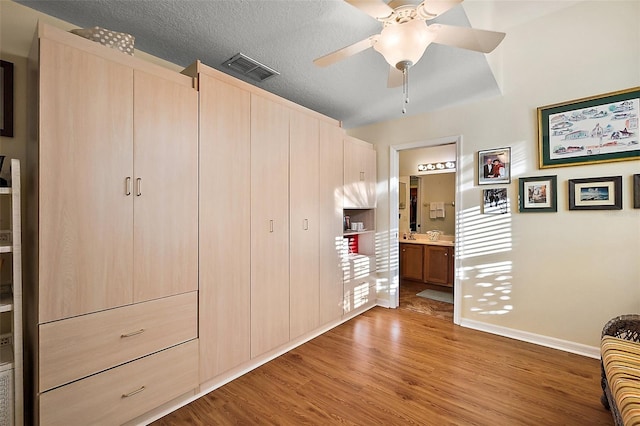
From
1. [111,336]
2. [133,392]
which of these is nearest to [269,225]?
[111,336]

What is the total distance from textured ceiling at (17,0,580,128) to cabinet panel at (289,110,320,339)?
496mm

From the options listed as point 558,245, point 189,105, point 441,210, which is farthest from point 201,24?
point 441,210

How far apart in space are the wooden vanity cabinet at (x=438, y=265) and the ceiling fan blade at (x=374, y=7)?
407 centimetres

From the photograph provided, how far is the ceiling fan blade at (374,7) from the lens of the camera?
137 cm

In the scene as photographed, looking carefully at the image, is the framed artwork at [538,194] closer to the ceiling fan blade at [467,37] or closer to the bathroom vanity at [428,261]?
the ceiling fan blade at [467,37]

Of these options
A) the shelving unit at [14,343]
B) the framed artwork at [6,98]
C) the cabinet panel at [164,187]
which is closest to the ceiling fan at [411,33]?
the cabinet panel at [164,187]

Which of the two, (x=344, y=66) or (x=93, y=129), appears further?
(x=344, y=66)

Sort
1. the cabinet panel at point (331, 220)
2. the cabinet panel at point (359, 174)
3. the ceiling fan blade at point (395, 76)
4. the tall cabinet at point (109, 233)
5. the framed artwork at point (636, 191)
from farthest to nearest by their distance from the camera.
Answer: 1. the cabinet panel at point (359, 174)
2. the cabinet panel at point (331, 220)
3. the framed artwork at point (636, 191)
4. the ceiling fan blade at point (395, 76)
5. the tall cabinet at point (109, 233)

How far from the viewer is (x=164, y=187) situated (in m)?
1.82

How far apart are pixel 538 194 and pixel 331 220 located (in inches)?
82.6

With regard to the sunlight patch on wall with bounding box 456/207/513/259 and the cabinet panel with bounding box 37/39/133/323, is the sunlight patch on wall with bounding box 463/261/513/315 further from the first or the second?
the cabinet panel with bounding box 37/39/133/323

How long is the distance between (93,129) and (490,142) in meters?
3.51

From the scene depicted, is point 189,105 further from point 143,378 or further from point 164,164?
point 143,378

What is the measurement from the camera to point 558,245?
8.92 feet
